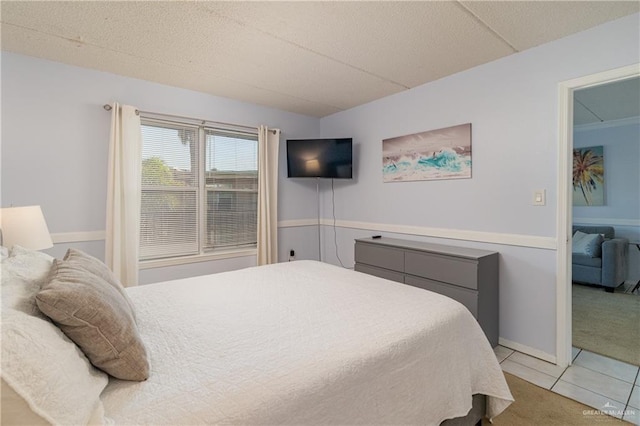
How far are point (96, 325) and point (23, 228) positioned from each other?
1.57 meters

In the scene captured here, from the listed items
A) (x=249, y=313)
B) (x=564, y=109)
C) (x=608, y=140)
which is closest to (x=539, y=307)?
(x=564, y=109)

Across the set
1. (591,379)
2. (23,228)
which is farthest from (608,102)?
(23,228)

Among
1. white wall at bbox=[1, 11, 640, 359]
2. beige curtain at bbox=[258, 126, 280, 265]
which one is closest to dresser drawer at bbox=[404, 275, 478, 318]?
white wall at bbox=[1, 11, 640, 359]

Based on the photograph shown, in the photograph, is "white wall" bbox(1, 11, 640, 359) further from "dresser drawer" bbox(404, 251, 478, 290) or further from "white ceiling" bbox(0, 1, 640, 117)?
"dresser drawer" bbox(404, 251, 478, 290)

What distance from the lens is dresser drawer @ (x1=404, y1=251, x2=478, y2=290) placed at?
8.04 feet

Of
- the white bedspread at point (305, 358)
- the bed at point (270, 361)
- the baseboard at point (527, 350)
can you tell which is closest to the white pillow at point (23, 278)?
the bed at point (270, 361)

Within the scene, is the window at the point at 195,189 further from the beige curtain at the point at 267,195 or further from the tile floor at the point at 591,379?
the tile floor at the point at 591,379

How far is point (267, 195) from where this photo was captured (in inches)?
149

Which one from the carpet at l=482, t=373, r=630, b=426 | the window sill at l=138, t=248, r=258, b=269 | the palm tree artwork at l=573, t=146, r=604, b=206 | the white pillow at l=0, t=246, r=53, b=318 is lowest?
the carpet at l=482, t=373, r=630, b=426

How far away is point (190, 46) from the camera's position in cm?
236

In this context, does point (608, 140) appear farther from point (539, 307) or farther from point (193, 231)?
point (193, 231)

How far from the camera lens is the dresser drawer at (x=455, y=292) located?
7.95 ft

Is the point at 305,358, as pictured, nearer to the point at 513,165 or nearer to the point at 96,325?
the point at 96,325

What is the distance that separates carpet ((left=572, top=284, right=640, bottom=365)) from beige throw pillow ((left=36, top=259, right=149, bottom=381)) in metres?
3.29
